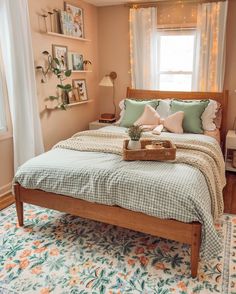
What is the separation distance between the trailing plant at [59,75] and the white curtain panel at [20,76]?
0.29 meters

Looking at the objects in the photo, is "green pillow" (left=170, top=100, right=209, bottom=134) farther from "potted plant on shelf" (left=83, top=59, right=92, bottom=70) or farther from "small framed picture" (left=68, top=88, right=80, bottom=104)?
"potted plant on shelf" (left=83, top=59, right=92, bottom=70)

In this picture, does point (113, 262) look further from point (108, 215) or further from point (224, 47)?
point (224, 47)

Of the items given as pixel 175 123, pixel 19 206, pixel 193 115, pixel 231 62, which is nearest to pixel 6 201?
pixel 19 206

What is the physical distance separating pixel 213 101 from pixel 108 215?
227 centimetres

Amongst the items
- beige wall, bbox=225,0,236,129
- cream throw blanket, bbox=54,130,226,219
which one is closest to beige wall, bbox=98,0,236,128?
beige wall, bbox=225,0,236,129

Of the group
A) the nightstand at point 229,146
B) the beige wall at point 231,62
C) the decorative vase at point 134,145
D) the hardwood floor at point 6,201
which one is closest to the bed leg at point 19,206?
the hardwood floor at point 6,201

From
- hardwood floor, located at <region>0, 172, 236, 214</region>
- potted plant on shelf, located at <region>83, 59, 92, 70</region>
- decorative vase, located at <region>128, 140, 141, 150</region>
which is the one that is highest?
potted plant on shelf, located at <region>83, 59, 92, 70</region>

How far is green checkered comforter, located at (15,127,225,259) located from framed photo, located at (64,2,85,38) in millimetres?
2289

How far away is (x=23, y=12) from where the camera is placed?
118 inches

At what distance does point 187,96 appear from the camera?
3.92 m

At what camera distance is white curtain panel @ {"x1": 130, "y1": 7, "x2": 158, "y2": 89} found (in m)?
4.04

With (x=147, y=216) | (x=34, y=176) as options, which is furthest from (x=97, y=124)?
(x=147, y=216)

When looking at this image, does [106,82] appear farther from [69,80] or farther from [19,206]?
[19,206]

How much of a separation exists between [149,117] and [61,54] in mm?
1475
